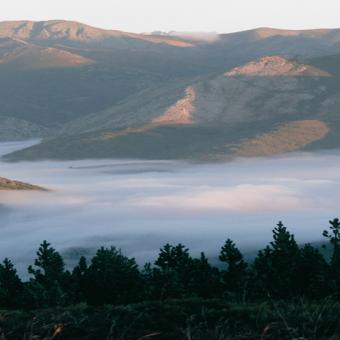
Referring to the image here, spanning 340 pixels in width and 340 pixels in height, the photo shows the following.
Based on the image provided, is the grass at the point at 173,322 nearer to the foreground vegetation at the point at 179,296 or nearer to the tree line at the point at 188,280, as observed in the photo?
the foreground vegetation at the point at 179,296

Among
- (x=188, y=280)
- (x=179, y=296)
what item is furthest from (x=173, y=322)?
(x=188, y=280)

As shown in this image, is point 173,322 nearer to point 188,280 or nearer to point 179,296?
point 179,296

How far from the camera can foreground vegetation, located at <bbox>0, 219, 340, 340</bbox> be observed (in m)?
21.9

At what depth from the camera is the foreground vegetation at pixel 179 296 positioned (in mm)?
21906

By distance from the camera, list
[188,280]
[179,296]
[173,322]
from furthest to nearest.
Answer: [188,280], [179,296], [173,322]

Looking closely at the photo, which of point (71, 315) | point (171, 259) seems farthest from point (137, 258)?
point (71, 315)

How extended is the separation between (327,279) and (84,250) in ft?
501

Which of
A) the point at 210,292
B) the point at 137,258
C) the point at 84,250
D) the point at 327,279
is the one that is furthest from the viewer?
the point at 84,250

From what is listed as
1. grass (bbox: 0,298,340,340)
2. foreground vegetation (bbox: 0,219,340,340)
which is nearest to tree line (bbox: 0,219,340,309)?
foreground vegetation (bbox: 0,219,340,340)

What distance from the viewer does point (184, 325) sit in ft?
74.3

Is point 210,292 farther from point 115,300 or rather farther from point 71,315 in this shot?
point 71,315

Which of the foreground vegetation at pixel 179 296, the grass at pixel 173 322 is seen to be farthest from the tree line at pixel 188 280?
the grass at pixel 173 322

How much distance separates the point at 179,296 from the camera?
4369 centimetres

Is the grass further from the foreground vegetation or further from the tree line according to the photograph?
the tree line
